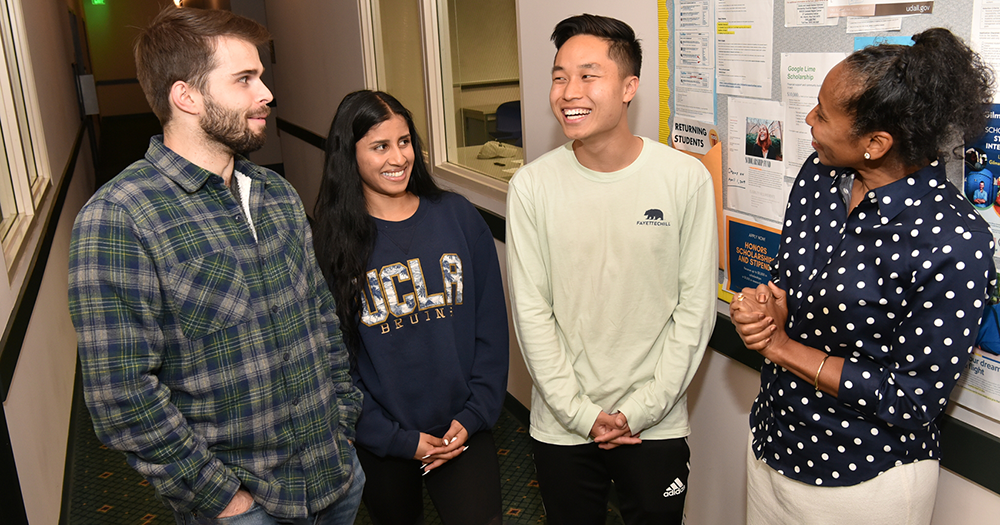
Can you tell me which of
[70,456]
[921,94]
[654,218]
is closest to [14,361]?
[70,456]

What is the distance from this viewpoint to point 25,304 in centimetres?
272

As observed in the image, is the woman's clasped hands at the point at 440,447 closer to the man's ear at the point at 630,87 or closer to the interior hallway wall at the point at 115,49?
the man's ear at the point at 630,87

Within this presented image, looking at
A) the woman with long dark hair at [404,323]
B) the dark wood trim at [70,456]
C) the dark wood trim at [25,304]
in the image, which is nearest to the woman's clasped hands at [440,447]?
the woman with long dark hair at [404,323]

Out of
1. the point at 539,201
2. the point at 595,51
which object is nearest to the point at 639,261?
the point at 539,201

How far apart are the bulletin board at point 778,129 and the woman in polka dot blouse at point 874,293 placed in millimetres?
105

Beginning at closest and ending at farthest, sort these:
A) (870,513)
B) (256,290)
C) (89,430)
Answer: (870,513) < (256,290) < (89,430)

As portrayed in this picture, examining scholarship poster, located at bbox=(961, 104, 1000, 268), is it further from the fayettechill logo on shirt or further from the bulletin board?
the fayettechill logo on shirt

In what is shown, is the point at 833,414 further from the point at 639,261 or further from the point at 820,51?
the point at 820,51

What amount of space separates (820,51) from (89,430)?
3842 millimetres

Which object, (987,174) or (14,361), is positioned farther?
(14,361)

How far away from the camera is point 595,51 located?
5.56ft

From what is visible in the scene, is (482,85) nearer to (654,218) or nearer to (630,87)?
(630,87)

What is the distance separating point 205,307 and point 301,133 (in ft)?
18.5

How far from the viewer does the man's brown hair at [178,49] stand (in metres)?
1.39
